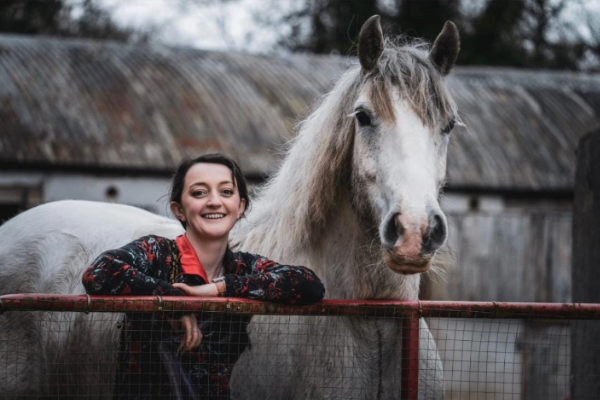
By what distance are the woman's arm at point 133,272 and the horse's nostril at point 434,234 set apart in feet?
2.98

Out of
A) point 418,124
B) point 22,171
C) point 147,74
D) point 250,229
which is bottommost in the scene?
point 250,229

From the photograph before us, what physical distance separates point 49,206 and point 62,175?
8348mm

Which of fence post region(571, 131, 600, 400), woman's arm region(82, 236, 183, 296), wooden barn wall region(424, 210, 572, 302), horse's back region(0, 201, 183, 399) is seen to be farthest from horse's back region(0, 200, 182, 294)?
wooden barn wall region(424, 210, 572, 302)

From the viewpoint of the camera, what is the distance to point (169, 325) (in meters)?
2.81

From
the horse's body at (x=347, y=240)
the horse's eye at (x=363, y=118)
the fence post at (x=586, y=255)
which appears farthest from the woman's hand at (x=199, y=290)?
the fence post at (x=586, y=255)

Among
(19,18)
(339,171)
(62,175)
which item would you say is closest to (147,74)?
(62,175)

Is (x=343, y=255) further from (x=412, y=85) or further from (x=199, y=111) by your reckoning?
(x=199, y=111)

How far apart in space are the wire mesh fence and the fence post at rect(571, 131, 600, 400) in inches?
10.8

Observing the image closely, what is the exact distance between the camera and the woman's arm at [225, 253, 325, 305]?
2682mm

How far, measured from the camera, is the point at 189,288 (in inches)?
106

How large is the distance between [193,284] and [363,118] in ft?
Answer: 3.19

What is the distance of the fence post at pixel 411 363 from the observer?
2.80 meters

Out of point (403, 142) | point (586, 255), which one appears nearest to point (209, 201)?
point (403, 142)

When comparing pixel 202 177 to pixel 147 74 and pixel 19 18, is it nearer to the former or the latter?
pixel 147 74
